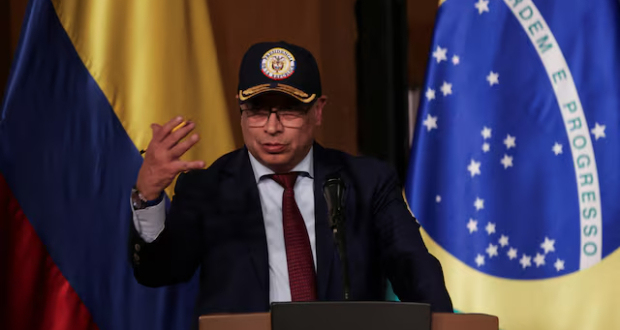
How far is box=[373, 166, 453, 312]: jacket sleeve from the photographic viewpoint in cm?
177

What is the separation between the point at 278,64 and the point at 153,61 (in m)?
0.73

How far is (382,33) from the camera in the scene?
2.93 metres

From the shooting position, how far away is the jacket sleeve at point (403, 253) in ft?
5.81

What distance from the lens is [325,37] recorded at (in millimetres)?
2859

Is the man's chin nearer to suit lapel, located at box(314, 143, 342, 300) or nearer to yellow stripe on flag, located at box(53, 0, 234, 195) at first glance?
suit lapel, located at box(314, 143, 342, 300)

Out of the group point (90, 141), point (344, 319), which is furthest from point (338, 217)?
point (90, 141)

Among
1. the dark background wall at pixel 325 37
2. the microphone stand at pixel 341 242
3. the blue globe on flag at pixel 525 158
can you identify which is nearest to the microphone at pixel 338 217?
the microphone stand at pixel 341 242

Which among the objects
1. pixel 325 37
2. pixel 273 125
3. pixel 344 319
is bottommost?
pixel 344 319

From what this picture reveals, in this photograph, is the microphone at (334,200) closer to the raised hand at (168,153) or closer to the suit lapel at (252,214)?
the raised hand at (168,153)

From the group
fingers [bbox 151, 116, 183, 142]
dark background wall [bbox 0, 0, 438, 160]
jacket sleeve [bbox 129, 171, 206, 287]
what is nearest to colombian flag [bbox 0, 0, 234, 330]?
dark background wall [bbox 0, 0, 438, 160]

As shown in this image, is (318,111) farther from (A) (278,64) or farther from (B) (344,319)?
(B) (344,319)

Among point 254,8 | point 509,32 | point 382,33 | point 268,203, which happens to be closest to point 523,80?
point 509,32

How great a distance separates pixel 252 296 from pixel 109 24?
3.48ft

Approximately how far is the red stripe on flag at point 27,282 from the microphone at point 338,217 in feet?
3.78
